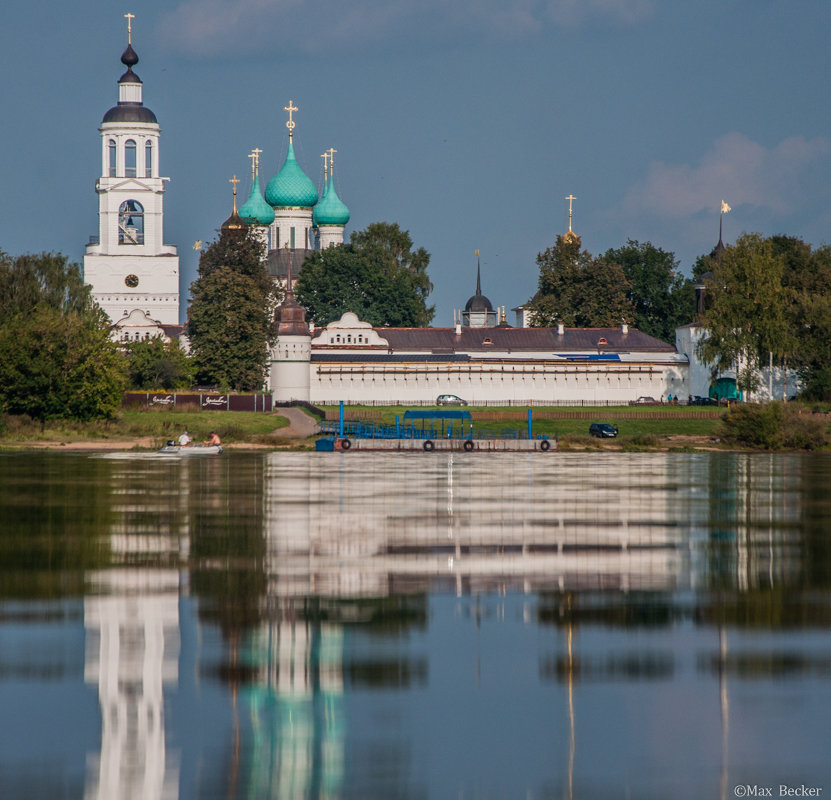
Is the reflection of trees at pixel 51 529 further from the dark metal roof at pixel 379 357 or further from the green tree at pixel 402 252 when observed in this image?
the green tree at pixel 402 252

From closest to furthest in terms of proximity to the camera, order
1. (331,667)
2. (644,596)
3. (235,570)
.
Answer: (331,667) < (644,596) < (235,570)

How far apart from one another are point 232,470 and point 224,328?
125 feet

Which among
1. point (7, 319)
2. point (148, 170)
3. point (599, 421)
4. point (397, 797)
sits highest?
point (148, 170)

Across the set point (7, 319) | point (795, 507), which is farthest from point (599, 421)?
point (795, 507)

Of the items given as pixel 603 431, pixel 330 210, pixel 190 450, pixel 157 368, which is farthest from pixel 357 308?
pixel 190 450

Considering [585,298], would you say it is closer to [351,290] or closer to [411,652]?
[351,290]

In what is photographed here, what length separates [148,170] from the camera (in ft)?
337

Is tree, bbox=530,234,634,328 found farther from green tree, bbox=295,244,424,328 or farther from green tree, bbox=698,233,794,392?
green tree, bbox=698,233,794,392

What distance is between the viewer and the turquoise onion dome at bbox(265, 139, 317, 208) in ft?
377

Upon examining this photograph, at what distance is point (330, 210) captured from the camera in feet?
386

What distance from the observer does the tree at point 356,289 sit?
106625mm

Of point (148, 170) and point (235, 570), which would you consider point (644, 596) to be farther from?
point (148, 170)

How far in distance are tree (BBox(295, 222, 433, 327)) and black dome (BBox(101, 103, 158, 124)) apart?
16.6 metres

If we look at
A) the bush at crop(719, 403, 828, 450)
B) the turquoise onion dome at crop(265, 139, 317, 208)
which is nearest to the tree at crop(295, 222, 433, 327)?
the turquoise onion dome at crop(265, 139, 317, 208)
